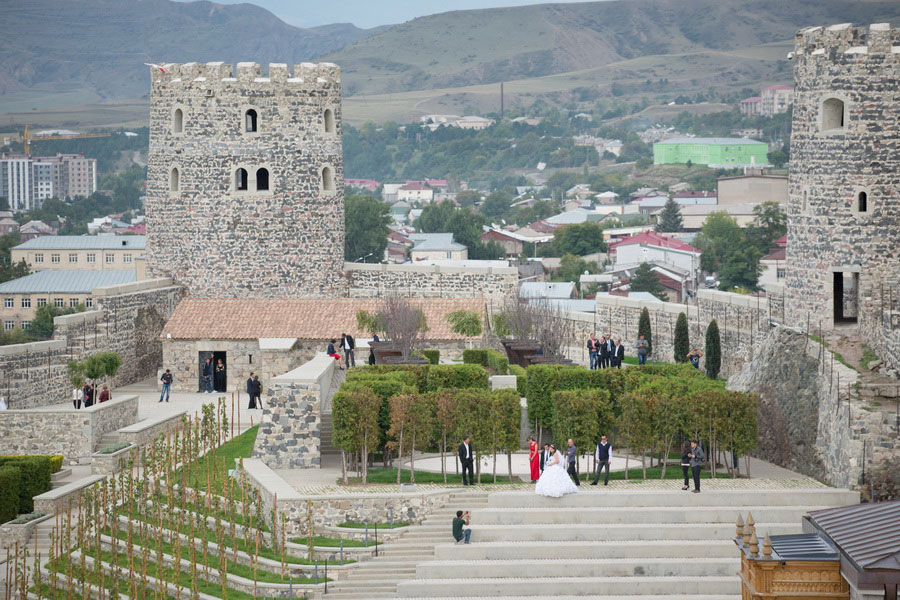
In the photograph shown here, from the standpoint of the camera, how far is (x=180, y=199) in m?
42.8

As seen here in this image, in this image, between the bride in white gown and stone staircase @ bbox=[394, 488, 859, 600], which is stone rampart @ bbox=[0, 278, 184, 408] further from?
the bride in white gown

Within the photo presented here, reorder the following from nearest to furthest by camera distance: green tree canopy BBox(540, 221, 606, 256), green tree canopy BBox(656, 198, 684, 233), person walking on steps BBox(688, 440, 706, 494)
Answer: person walking on steps BBox(688, 440, 706, 494) < green tree canopy BBox(540, 221, 606, 256) < green tree canopy BBox(656, 198, 684, 233)

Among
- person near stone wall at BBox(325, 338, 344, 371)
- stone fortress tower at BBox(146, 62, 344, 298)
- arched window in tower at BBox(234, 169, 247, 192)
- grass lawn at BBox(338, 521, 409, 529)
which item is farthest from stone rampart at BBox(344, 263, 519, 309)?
grass lawn at BBox(338, 521, 409, 529)

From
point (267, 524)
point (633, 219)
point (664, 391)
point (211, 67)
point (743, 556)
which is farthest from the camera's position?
point (633, 219)

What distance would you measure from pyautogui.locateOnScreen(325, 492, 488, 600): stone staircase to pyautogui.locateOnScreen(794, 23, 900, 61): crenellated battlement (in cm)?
1173

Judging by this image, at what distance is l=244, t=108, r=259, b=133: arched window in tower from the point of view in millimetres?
42531

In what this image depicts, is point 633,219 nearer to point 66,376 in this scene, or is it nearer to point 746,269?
point 746,269

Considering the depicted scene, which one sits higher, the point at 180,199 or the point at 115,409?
the point at 180,199

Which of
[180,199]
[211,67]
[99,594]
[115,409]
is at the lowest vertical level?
[99,594]

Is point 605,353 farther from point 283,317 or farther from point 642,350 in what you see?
point 283,317

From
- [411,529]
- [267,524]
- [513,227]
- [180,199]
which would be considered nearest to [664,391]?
[411,529]

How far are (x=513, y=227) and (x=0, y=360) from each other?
11807 cm

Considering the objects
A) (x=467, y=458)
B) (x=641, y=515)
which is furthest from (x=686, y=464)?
(x=467, y=458)

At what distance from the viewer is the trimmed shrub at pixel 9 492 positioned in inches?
1172
